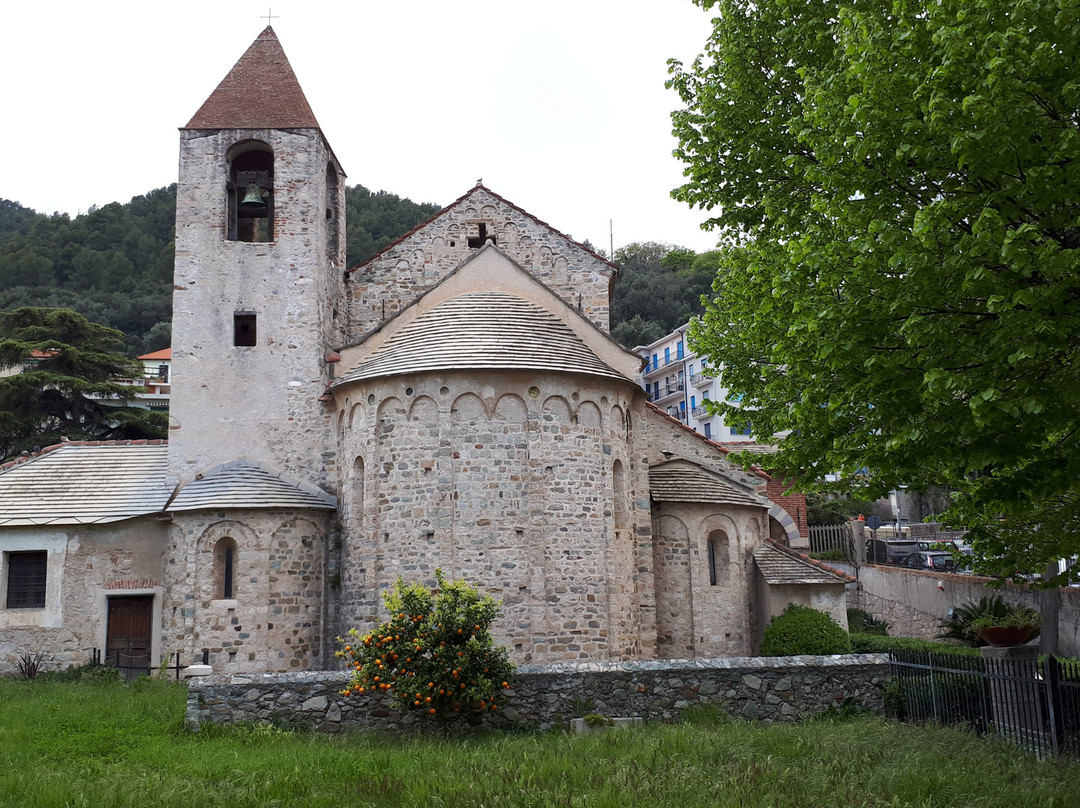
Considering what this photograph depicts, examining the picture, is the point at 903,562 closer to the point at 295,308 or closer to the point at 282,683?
the point at 295,308

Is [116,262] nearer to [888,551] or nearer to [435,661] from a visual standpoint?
[888,551]

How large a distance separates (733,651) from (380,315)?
11528mm

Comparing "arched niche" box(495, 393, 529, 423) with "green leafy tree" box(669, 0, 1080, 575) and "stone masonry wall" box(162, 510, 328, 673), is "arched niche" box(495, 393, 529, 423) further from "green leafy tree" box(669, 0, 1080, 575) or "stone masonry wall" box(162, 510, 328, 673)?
"green leafy tree" box(669, 0, 1080, 575)

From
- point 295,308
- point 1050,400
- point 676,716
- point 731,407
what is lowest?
point 676,716

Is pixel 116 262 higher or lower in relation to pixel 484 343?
higher

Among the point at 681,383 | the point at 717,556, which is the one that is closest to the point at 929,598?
the point at 717,556

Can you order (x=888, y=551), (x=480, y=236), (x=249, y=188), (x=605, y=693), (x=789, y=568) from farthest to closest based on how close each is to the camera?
(x=888, y=551) → (x=480, y=236) → (x=249, y=188) → (x=789, y=568) → (x=605, y=693)

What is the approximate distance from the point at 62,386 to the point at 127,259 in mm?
29807

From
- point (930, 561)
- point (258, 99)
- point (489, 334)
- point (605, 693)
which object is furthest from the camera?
point (930, 561)

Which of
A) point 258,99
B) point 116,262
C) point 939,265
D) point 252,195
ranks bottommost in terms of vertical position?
point 939,265

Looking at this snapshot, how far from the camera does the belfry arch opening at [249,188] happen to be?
21.3m

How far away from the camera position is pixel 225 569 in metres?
18.1

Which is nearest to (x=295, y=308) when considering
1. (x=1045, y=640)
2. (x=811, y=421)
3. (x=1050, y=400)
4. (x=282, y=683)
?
(x=282, y=683)

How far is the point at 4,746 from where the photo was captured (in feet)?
35.2
